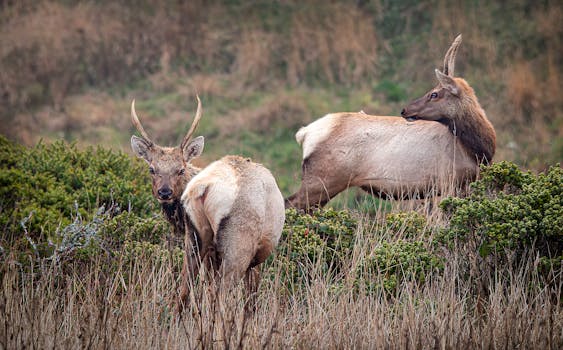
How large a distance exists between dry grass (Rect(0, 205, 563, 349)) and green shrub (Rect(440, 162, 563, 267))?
0.77ft

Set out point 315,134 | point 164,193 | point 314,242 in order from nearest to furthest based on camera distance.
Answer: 1. point 164,193
2. point 314,242
3. point 315,134

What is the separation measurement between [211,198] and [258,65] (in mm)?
12645

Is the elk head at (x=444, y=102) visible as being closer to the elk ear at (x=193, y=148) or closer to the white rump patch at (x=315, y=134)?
the white rump patch at (x=315, y=134)

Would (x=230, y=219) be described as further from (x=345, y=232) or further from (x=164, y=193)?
(x=345, y=232)

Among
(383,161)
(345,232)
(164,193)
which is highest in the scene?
(164,193)

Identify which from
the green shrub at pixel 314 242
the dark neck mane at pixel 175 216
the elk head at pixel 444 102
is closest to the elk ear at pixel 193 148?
the dark neck mane at pixel 175 216

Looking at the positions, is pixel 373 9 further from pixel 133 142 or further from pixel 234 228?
pixel 234 228

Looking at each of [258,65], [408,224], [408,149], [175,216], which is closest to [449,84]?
[408,149]

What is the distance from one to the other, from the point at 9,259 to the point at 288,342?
2423 mm

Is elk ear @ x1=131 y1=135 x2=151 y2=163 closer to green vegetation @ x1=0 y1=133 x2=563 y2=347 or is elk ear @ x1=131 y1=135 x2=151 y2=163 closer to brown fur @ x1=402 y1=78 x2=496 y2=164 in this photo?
green vegetation @ x1=0 y1=133 x2=563 y2=347

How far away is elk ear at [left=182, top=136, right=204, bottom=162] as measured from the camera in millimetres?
7656

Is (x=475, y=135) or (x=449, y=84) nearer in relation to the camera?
(x=475, y=135)

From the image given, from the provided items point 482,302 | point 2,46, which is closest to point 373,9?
point 2,46

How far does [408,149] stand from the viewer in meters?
8.81
